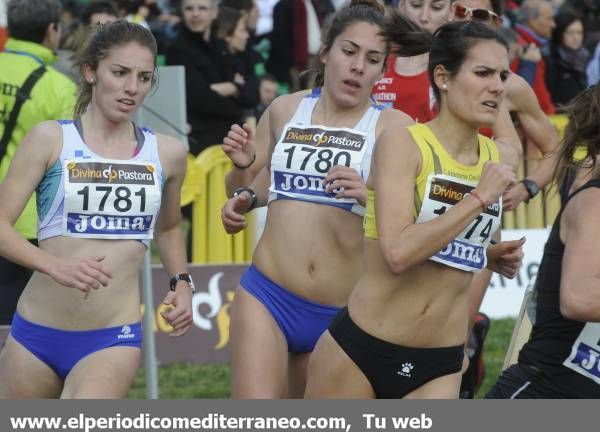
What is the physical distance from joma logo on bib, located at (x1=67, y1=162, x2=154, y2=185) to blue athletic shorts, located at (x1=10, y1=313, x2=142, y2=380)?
60 centimetres

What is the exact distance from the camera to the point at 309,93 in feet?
22.3

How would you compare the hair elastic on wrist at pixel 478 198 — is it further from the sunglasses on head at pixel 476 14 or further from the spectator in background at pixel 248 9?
the spectator in background at pixel 248 9

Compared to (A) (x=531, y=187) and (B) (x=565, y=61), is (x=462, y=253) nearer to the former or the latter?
(A) (x=531, y=187)

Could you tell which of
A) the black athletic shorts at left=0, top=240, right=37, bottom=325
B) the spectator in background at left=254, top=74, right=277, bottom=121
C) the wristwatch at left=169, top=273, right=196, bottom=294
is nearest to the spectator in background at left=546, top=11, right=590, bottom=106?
the spectator in background at left=254, top=74, right=277, bottom=121

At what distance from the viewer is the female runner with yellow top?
5367mm

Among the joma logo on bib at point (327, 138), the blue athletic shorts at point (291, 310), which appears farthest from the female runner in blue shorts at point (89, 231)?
the joma logo on bib at point (327, 138)

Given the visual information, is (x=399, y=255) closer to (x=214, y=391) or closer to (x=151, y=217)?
(x=151, y=217)

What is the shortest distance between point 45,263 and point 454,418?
68.5 inches

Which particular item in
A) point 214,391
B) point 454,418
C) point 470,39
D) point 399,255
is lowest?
point 214,391

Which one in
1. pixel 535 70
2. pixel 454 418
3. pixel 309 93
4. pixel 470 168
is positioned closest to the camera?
pixel 454 418

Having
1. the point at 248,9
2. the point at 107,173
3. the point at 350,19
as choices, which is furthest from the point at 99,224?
the point at 248,9

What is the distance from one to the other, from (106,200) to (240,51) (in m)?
6.95

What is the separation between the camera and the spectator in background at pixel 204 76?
1196 centimetres

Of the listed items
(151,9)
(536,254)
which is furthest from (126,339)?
(151,9)
